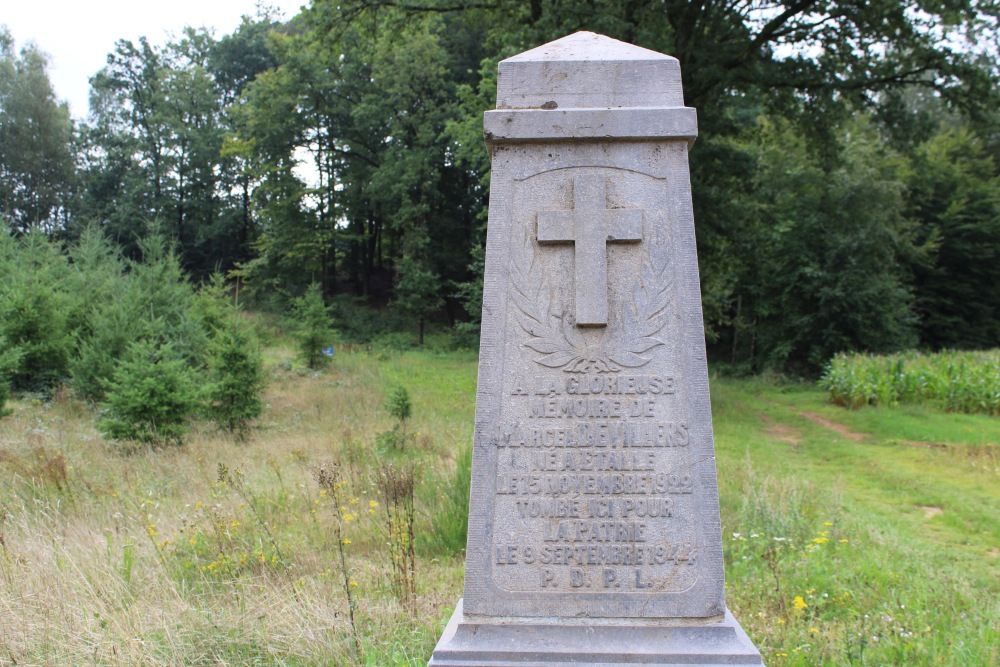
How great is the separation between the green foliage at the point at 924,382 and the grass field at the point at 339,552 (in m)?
4.79

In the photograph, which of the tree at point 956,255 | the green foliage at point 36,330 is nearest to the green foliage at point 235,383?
the green foliage at point 36,330

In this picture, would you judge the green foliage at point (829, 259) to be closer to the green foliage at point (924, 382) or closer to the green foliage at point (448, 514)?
the green foliage at point (924, 382)

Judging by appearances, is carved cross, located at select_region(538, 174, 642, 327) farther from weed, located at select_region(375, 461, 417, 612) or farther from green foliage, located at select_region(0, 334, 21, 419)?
green foliage, located at select_region(0, 334, 21, 419)

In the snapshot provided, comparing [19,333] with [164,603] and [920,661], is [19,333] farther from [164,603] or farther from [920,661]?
[920,661]

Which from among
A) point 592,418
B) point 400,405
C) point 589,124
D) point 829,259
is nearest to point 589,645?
point 592,418

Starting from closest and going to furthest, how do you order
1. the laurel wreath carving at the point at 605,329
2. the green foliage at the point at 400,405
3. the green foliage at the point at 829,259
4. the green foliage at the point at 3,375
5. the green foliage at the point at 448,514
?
the laurel wreath carving at the point at 605,329 → the green foliage at the point at 448,514 → the green foliage at the point at 400,405 → the green foliage at the point at 3,375 → the green foliage at the point at 829,259

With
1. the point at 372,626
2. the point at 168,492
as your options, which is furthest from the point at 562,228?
the point at 168,492

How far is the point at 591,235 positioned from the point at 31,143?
150 feet

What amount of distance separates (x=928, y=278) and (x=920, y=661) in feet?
97.5

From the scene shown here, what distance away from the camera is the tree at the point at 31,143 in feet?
130

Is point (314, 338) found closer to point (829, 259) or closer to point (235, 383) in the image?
point (235, 383)

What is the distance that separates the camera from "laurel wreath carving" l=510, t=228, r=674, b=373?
10.5 feet

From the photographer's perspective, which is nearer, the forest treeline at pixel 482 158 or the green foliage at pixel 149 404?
the green foliage at pixel 149 404

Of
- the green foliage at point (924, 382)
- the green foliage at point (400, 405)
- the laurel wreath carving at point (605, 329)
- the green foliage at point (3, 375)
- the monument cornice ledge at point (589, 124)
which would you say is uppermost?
the monument cornice ledge at point (589, 124)
